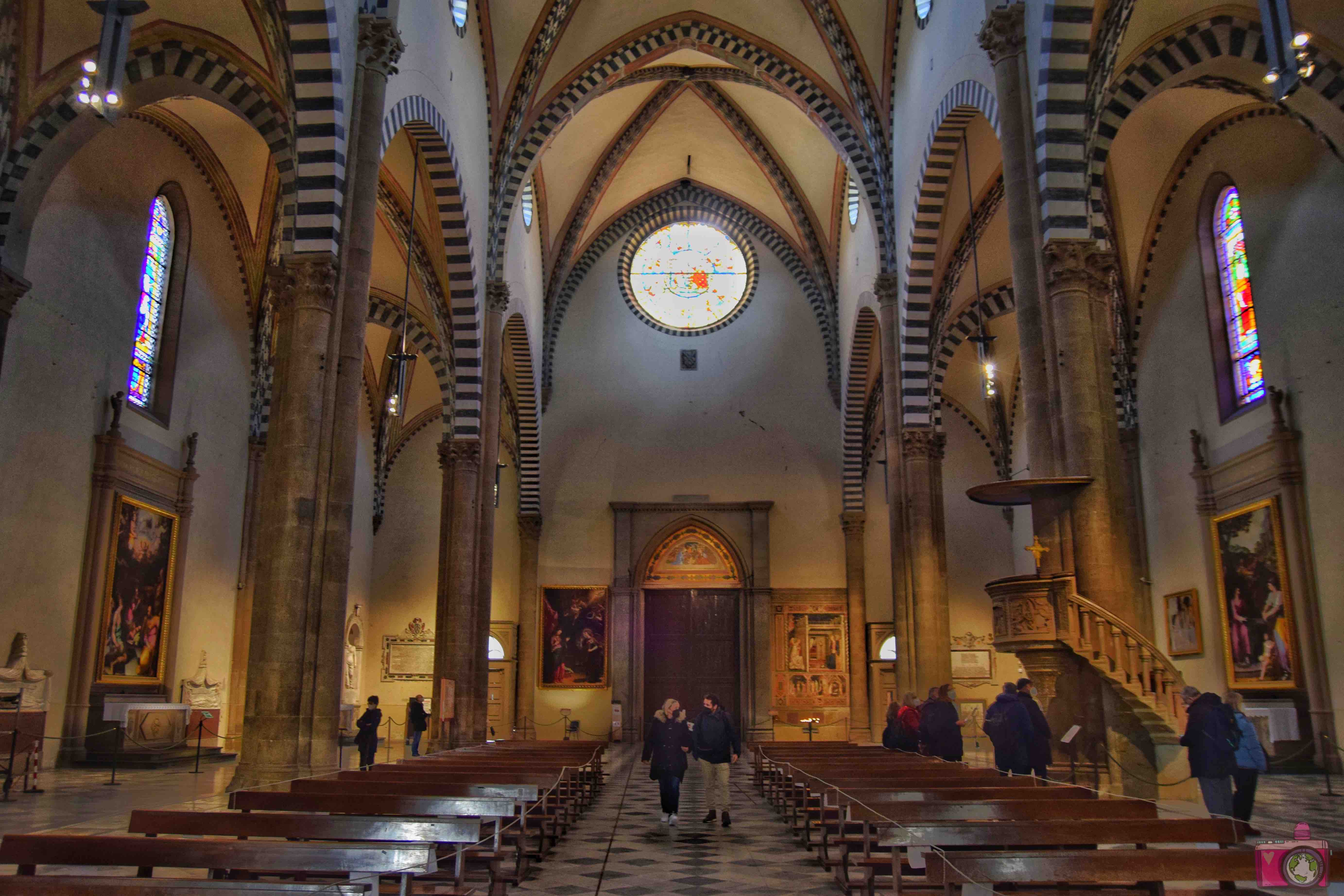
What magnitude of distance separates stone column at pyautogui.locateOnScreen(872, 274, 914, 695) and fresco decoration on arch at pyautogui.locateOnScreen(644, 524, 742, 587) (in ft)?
27.0

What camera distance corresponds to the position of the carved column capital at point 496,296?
60.6 feet

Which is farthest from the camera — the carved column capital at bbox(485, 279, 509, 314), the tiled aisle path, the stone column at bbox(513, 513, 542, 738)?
the stone column at bbox(513, 513, 542, 738)

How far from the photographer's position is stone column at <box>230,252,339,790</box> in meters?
9.80

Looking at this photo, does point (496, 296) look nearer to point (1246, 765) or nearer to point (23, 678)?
point (23, 678)

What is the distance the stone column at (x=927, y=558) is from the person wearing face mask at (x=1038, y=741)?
23.7 feet

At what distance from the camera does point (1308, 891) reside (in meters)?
3.56

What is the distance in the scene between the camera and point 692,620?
85.5 ft

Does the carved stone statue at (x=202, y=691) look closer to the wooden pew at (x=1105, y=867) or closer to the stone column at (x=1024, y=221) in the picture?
the stone column at (x=1024, y=221)

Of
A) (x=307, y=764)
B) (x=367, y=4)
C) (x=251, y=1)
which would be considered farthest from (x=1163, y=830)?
(x=251, y=1)

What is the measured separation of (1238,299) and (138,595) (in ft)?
58.4

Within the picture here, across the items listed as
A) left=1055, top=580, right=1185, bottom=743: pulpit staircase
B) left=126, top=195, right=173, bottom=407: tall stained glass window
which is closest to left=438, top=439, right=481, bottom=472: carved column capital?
left=126, top=195, right=173, bottom=407: tall stained glass window

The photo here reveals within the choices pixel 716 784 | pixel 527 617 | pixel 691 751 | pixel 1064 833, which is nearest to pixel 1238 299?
pixel 691 751

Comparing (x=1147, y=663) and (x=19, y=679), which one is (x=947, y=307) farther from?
(x=19, y=679)

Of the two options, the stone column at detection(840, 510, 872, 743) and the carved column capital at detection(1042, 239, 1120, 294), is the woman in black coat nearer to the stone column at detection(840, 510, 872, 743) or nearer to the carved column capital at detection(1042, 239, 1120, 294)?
the carved column capital at detection(1042, 239, 1120, 294)
